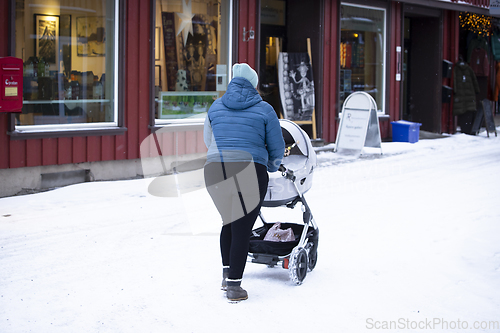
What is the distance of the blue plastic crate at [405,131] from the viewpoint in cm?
1335

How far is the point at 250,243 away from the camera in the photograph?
15.2ft

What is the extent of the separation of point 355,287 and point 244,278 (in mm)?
921

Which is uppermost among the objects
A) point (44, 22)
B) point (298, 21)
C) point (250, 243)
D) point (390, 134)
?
point (298, 21)

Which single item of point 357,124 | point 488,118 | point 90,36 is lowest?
point 357,124

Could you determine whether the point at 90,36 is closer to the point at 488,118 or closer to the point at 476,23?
the point at 488,118

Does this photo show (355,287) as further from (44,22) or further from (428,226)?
(44,22)

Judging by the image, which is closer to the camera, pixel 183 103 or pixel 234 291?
pixel 234 291

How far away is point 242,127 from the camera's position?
163 inches

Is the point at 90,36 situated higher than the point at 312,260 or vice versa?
the point at 90,36

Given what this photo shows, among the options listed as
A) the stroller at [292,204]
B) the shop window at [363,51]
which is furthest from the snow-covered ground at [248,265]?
the shop window at [363,51]

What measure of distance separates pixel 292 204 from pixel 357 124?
24.3ft

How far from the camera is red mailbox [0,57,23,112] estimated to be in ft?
23.8

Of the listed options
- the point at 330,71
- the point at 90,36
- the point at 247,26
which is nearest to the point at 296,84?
the point at 330,71

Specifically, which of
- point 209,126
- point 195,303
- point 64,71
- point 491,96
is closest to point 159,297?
point 195,303
